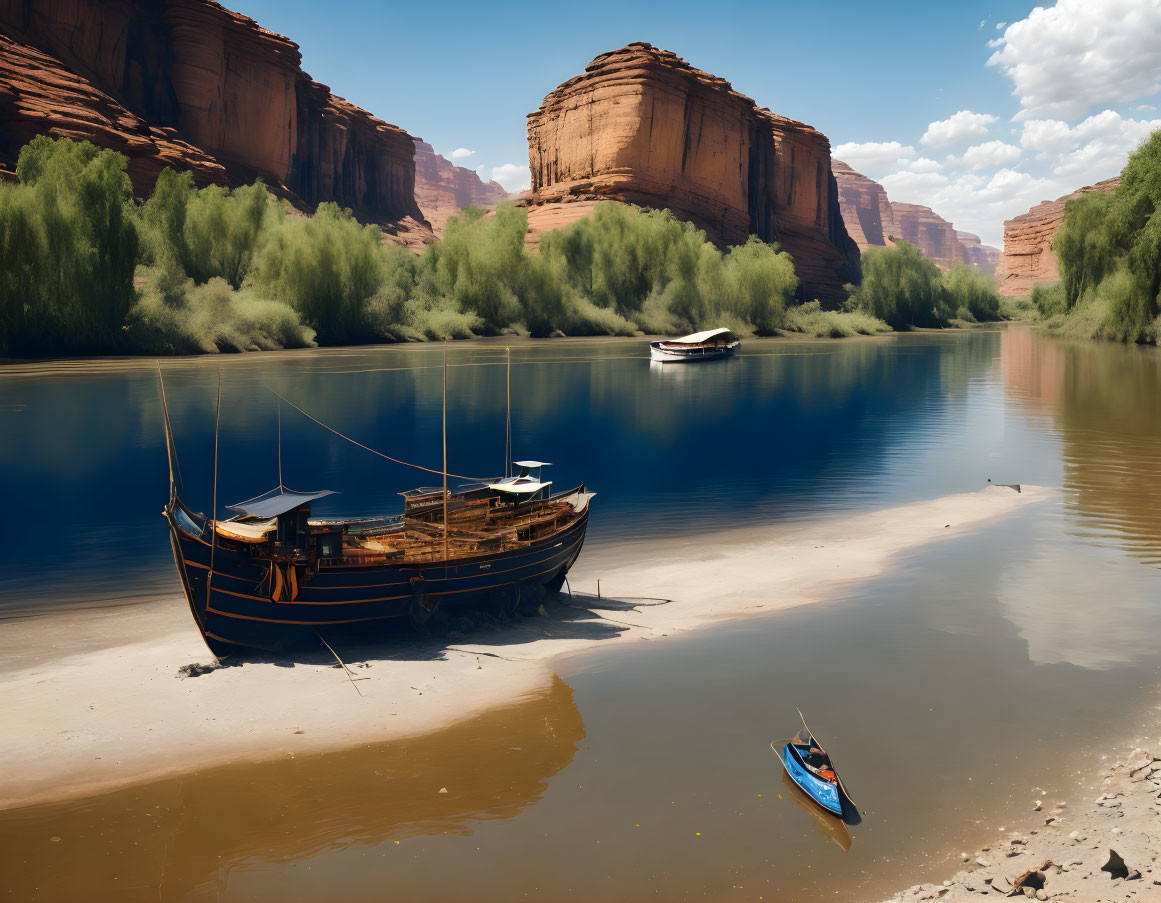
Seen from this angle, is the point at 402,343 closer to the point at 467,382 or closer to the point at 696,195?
the point at 467,382

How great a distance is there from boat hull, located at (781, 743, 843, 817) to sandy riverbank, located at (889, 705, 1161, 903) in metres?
1.34

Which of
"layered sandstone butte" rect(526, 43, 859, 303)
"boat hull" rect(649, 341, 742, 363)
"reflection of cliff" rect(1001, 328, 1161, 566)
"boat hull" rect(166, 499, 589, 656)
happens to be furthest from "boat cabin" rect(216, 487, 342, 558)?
"layered sandstone butte" rect(526, 43, 859, 303)

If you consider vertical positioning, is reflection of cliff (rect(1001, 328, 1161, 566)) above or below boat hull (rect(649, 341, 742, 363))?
below

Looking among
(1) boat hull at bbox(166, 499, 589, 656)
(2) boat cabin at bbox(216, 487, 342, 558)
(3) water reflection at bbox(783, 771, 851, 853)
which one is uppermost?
(2) boat cabin at bbox(216, 487, 342, 558)

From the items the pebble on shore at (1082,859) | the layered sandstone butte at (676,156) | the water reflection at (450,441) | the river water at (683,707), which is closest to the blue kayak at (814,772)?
the river water at (683,707)

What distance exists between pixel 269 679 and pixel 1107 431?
35.2 metres

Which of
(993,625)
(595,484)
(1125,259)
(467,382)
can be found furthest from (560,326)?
(993,625)

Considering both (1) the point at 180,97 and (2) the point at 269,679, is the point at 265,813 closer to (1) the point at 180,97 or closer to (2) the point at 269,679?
(2) the point at 269,679

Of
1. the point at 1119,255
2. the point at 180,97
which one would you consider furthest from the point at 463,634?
the point at 180,97

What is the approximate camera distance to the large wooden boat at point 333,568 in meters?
14.0

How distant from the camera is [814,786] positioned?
10172mm

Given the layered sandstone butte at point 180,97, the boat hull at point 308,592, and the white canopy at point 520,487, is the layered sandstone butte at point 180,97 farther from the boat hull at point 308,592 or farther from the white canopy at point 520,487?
the boat hull at point 308,592

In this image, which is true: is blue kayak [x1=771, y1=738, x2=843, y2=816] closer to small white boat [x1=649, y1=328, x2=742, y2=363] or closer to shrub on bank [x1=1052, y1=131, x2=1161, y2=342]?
small white boat [x1=649, y1=328, x2=742, y2=363]

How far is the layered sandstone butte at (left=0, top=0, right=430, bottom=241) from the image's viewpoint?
3469 inches
